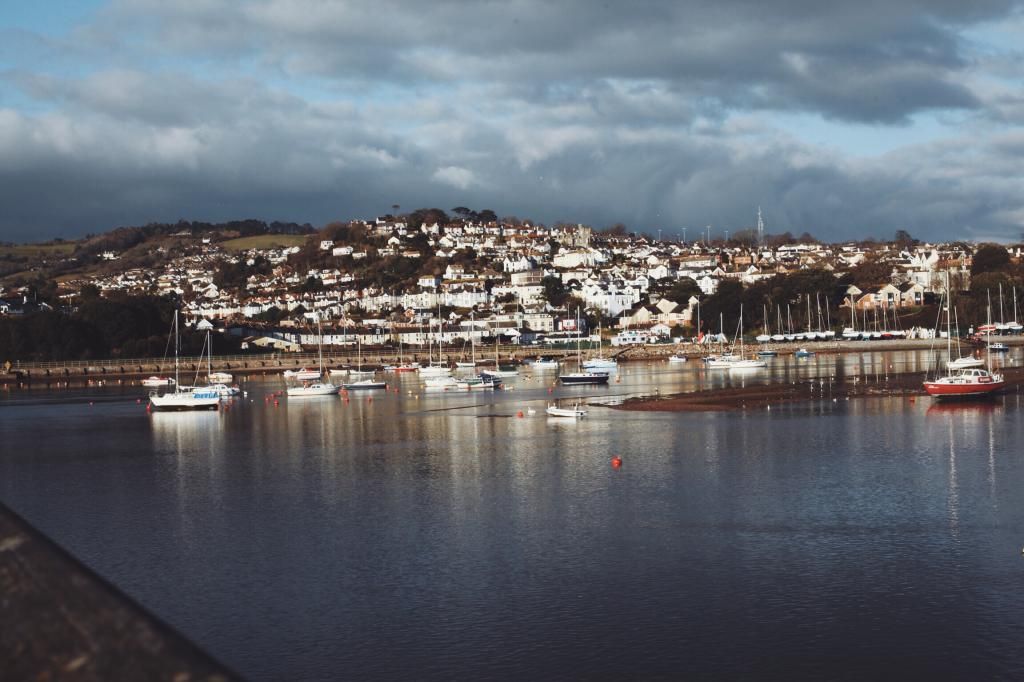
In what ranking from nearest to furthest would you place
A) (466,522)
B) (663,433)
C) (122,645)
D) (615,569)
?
(122,645) < (615,569) < (466,522) < (663,433)

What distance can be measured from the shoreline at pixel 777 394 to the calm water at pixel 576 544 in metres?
7.09

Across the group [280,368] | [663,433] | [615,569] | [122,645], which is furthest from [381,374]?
[122,645]

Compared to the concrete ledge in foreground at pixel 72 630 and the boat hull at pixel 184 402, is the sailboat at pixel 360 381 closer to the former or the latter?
the boat hull at pixel 184 402

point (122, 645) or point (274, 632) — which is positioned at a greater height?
point (122, 645)

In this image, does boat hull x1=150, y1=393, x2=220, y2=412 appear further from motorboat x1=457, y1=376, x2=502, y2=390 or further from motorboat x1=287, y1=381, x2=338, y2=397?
motorboat x1=457, y1=376, x2=502, y2=390

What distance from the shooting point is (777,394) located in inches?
2050

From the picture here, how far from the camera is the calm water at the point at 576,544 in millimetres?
13672

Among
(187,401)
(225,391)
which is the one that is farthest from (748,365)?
(187,401)

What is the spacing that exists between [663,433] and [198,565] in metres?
21.1

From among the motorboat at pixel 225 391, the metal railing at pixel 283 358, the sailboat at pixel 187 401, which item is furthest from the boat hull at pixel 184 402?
the metal railing at pixel 283 358

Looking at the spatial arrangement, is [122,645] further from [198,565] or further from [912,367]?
[912,367]

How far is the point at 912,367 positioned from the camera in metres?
69.3

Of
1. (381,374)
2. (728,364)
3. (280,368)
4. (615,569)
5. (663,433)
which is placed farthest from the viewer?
(280,368)

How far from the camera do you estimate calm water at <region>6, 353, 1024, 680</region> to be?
13672 millimetres
